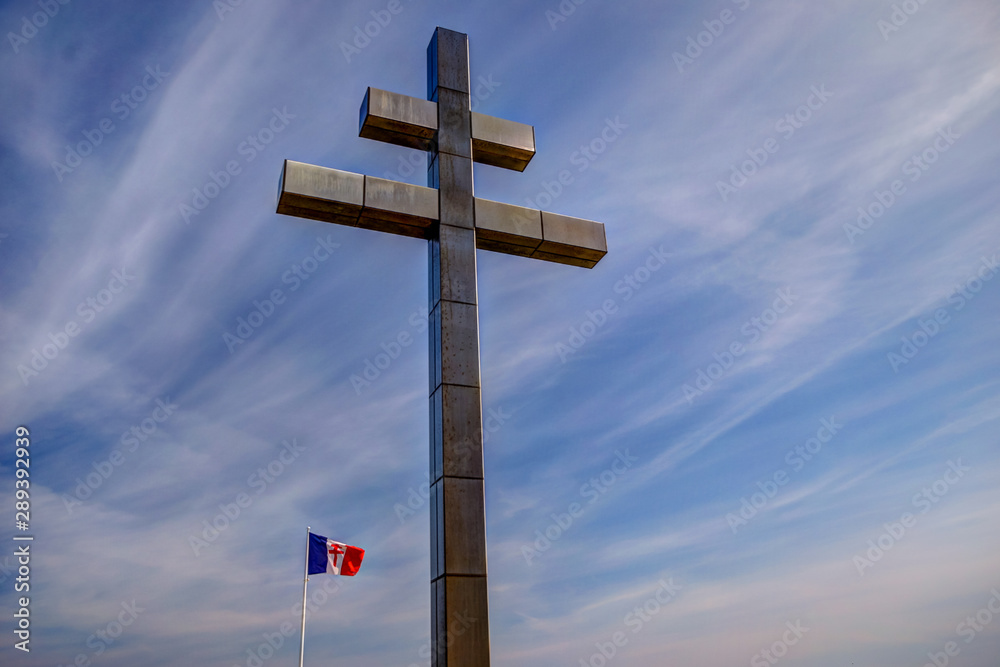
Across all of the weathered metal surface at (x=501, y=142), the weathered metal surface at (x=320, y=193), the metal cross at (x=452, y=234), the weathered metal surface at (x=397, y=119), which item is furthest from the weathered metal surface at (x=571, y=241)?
the weathered metal surface at (x=320, y=193)

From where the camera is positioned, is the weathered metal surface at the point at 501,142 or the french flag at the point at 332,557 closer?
the weathered metal surface at the point at 501,142

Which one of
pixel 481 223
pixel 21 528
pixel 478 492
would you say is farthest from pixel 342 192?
pixel 21 528

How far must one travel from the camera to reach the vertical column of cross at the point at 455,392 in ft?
20.2

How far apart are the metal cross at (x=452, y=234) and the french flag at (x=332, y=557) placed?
10893mm

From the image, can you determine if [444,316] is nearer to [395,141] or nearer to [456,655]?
[395,141]

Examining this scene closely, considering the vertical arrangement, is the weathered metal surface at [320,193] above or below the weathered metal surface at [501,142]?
below

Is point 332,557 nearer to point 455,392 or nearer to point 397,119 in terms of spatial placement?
point 455,392

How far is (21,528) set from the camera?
31.6 ft

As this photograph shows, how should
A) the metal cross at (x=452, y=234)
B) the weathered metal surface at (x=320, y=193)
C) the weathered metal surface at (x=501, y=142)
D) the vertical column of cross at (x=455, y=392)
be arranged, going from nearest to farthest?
the vertical column of cross at (x=455, y=392) < the metal cross at (x=452, y=234) < the weathered metal surface at (x=320, y=193) < the weathered metal surface at (x=501, y=142)

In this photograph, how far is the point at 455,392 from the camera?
674cm

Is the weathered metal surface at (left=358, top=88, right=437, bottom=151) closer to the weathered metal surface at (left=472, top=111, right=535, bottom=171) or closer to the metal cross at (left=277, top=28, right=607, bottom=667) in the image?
the metal cross at (left=277, top=28, right=607, bottom=667)

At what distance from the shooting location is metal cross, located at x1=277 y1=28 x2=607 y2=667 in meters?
6.25

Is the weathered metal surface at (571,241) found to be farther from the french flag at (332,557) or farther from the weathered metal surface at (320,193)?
the french flag at (332,557)

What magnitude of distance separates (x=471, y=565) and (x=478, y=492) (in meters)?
0.60
